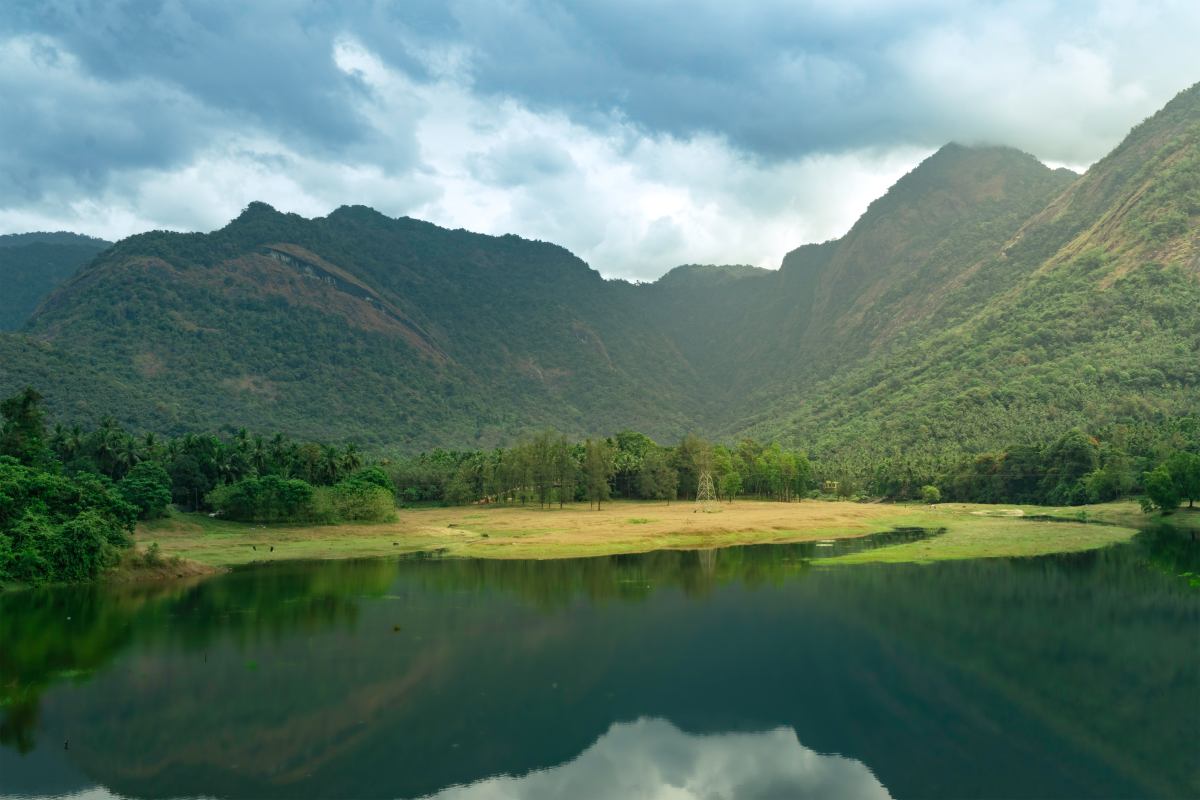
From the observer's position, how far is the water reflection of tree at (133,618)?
35719mm

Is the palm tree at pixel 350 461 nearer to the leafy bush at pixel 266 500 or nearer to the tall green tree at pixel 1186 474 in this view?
the leafy bush at pixel 266 500

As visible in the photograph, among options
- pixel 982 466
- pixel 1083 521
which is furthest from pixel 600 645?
pixel 982 466

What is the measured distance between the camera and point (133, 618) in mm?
48219

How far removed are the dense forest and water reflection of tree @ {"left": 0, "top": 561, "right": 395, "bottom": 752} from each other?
607 cm

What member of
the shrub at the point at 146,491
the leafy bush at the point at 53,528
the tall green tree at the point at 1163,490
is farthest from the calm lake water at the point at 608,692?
the tall green tree at the point at 1163,490

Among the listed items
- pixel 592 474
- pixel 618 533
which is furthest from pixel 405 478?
pixel 618 533

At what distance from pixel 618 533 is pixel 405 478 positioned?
5882 centimetres

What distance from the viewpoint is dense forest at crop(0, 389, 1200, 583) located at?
6044cm

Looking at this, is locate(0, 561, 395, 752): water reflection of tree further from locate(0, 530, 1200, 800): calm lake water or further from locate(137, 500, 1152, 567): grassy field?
locate(137, 500, 1152, 567): grassy field

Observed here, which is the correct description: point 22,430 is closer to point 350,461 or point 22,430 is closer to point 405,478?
point 350,461

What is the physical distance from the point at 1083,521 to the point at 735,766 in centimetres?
8908

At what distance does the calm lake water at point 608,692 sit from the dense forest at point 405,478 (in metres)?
7.01

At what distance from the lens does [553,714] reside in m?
31.8

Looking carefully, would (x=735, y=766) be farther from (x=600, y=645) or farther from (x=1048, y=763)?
(x=600, y=645)
